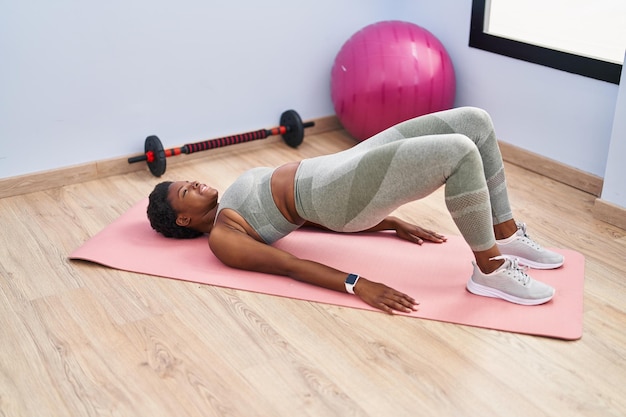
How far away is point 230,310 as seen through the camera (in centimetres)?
230

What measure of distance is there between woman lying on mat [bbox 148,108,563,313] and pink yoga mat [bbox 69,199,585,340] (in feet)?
0.14

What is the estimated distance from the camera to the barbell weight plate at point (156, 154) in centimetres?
326

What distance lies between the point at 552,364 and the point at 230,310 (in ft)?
3.14

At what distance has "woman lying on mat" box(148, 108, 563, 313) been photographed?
2100 mm

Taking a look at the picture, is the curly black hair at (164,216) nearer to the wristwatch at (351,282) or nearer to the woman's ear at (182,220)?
the woman's ear at (182,220)

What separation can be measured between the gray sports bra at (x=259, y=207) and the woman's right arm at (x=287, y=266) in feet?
0.19

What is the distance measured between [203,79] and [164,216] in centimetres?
108

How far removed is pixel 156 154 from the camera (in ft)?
10.7

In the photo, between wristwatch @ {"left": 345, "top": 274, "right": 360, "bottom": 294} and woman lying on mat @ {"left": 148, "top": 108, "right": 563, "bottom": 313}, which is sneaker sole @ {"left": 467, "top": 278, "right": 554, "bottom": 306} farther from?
wristwatch @ {"left": 345, "top": 274, "right": 360, "bottom": 294}

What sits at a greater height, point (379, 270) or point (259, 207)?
point (259, 207)

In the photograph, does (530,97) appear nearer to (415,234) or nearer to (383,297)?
(415,234)

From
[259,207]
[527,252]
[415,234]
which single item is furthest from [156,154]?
[527,252]

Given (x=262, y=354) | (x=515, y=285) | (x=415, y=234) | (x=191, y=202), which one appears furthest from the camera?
(x=415, y=234)

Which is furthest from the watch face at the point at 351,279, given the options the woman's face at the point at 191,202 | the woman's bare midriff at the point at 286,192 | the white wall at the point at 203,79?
the white wall at the point at 203,79
